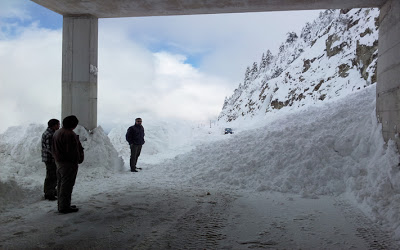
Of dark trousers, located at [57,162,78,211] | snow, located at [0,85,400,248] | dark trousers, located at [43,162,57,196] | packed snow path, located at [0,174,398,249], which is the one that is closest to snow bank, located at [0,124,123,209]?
snow, located at [0,85,400,248]

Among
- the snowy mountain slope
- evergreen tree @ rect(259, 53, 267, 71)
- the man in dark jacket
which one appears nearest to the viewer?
the snowy mountain slope

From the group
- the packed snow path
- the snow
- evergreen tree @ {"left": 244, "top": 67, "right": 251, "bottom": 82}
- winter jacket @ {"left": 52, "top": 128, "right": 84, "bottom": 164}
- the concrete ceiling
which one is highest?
evergreen tree @ {"left": 244, "top": 67, "right": 251, "bottom": 82}

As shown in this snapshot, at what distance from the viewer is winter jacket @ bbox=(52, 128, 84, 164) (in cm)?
511

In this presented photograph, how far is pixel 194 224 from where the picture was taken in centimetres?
470

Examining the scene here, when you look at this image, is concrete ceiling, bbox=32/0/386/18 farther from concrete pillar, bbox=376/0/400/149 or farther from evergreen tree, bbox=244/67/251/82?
evergreen tree, bbox=244/67/251/82

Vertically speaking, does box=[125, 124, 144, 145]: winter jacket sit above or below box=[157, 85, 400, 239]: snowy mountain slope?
above

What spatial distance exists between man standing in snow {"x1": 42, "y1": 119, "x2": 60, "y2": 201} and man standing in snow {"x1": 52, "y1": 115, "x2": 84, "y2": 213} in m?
0.97

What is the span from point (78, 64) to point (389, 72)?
8.67 metres

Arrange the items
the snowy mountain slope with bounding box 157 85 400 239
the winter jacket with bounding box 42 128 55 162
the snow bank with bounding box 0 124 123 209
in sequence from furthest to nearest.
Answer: the snow bank with bounding box 0 124 123 209 → the winter jacket with bounding box 42 128 55 162 → the snowy mountain slope with bounding box 157 85 400 239

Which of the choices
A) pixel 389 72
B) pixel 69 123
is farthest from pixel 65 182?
pixel 389 72

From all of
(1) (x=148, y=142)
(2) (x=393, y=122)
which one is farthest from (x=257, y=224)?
(1) (x=148, y=142)

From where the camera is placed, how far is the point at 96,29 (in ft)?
31.1

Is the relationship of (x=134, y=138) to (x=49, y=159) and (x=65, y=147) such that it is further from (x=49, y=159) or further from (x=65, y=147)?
(x=65, y=147)

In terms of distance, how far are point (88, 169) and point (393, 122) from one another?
26.7 feet
